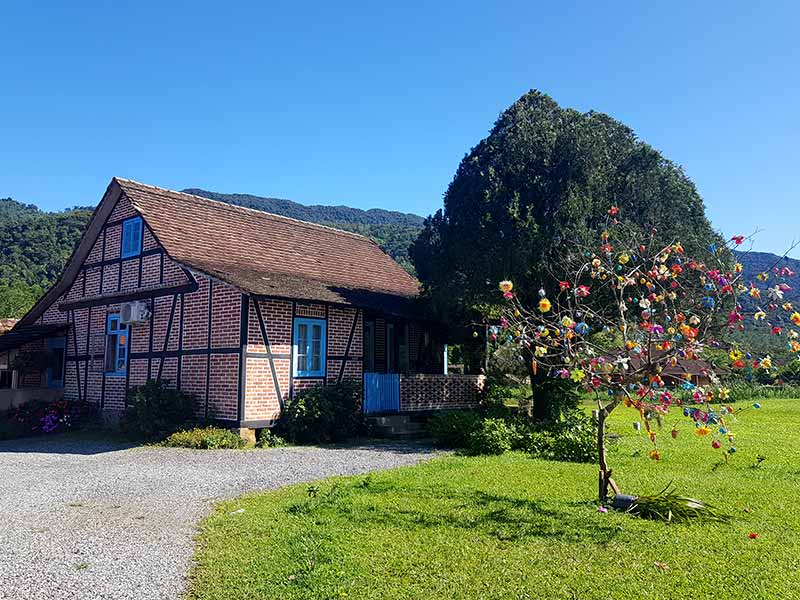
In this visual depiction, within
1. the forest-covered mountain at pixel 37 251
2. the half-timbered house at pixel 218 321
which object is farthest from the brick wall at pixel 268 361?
the forest-covered mountain at pixel 37 251

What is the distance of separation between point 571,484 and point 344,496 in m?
3.17

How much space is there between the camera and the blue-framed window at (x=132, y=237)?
16.6 metres

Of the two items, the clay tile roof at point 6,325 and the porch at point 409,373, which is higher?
the clay tile roof at point 6,325

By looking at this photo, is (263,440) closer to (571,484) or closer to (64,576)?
(571,484)

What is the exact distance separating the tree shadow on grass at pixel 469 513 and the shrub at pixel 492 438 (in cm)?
364

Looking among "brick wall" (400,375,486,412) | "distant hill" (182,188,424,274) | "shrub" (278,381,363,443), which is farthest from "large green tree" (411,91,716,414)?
"distant hill" (182,188,424,274)

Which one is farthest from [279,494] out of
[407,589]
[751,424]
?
[751,424]

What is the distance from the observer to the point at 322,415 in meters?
13.9

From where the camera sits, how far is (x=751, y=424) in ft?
66.4

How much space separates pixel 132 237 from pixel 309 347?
232 inches

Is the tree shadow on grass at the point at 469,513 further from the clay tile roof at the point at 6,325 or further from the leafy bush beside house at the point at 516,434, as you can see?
the clay tile roof at the point at 6,325

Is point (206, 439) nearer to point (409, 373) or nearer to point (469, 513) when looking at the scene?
point (409, 373)

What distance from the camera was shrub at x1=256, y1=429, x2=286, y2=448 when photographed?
13.4 metres

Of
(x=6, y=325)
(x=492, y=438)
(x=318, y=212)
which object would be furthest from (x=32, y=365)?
(x=318, y=212)
